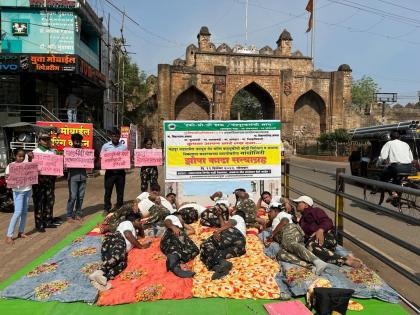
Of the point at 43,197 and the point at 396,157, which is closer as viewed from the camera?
the point at 43,197

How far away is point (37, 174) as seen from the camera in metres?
7.12

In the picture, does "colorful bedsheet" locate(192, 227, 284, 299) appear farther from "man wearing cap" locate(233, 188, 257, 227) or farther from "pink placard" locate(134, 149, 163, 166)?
"pink placard" locate(134, 149, 163, 166)

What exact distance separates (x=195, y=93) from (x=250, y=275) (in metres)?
35.1

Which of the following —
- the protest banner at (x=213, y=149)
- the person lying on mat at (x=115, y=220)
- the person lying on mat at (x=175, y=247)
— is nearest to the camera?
the person lying on mat at (x=175, y=247)

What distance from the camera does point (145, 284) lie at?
14.8 ft

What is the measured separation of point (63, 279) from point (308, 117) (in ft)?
127

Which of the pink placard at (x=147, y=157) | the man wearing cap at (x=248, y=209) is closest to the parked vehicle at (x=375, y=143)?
the man wearing cap at (x=248, y=209)

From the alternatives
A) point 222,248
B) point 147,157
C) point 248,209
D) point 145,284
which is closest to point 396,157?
point 248,209

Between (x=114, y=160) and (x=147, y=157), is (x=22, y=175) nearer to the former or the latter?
(x=114, y=160)

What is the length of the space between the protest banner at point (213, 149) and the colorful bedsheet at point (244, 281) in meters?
3.25

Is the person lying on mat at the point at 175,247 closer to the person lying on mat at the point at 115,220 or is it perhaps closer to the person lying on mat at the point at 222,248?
the person lying on mat at the point at 222,248

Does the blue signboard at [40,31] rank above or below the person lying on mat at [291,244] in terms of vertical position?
above

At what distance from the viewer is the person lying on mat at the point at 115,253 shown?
450 centimetres

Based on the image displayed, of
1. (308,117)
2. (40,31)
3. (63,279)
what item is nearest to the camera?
(63,279)
